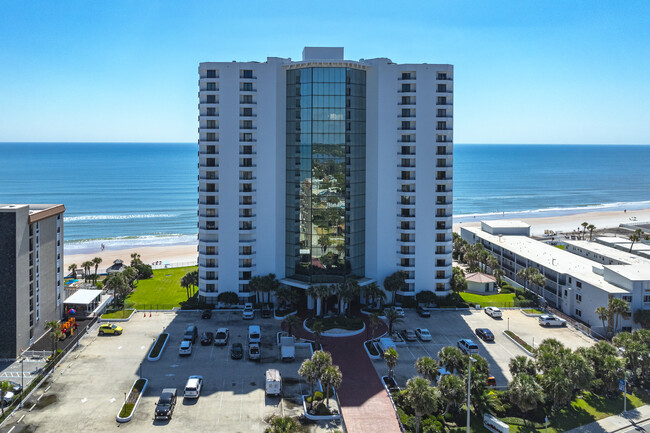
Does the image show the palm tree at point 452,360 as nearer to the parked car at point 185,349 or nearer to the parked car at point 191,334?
the parked car at point 185,349

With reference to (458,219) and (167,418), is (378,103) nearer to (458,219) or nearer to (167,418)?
(167,418)

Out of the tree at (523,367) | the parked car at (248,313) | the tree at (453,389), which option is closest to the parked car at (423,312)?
the parked car at (248,313)

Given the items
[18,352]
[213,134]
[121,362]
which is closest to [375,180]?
[213,134]

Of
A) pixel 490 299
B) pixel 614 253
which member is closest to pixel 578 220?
pixel 614 253

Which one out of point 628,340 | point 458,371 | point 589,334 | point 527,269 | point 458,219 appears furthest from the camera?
point 458,219

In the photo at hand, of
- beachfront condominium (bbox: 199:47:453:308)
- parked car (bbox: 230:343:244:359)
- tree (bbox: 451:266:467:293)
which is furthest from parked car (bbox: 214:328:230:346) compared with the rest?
tree (bbox: 451:266:467:293)

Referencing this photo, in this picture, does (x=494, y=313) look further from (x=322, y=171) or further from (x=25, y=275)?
(x=25, y=275)

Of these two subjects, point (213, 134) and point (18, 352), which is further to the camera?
point (213, 134)
